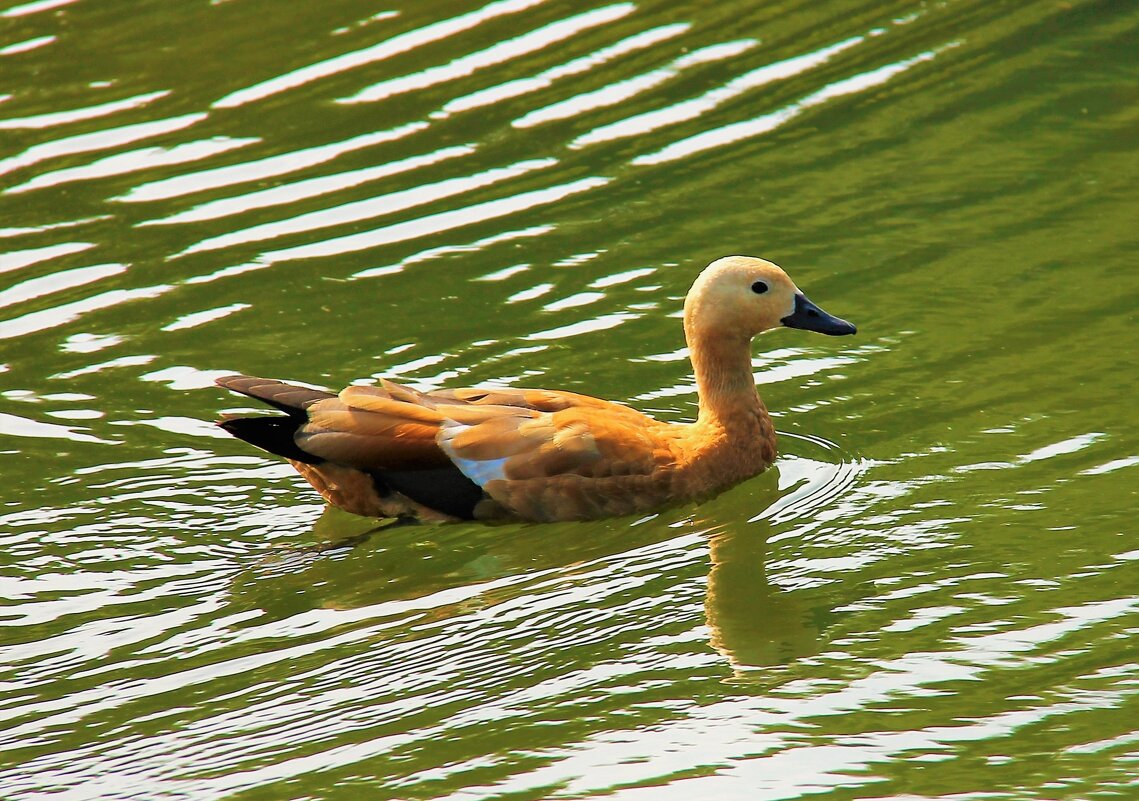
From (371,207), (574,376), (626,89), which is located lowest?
(574,376)

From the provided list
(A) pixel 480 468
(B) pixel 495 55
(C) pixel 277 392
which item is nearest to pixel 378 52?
(B) pixel 495 55

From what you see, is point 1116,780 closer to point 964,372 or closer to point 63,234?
point 964,372

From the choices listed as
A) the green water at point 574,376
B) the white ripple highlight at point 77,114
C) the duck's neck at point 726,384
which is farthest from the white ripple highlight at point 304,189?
the duck's neck at point 726,384

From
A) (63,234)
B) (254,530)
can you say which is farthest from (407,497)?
(63,234)

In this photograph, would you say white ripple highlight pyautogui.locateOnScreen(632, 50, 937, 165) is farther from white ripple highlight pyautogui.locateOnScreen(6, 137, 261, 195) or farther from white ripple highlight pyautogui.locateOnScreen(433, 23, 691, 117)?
white ripple highlight pyautogui.locateOnScreen(6, 137, 261, 195)

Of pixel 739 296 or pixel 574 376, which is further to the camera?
→ pixel 574 376

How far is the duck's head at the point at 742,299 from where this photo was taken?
8742 millimetres

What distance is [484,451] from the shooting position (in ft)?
27.1

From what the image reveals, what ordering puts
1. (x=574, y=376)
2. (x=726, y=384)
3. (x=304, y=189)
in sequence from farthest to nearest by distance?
(x=304, y=189) → (x=574, y=376) → (x=726, y=384)

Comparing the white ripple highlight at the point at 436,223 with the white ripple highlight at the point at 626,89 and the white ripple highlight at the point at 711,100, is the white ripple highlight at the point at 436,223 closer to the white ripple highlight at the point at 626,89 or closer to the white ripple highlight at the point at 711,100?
the white ripple highlight at the point at 711,100

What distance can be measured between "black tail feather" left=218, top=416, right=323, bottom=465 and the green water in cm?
36

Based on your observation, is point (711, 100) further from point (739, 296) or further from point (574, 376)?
point (739, 296)

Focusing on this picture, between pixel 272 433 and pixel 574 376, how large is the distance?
1.92 meters

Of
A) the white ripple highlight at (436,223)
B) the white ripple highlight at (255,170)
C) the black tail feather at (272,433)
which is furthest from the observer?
the white ripple highlight at (255,170)
